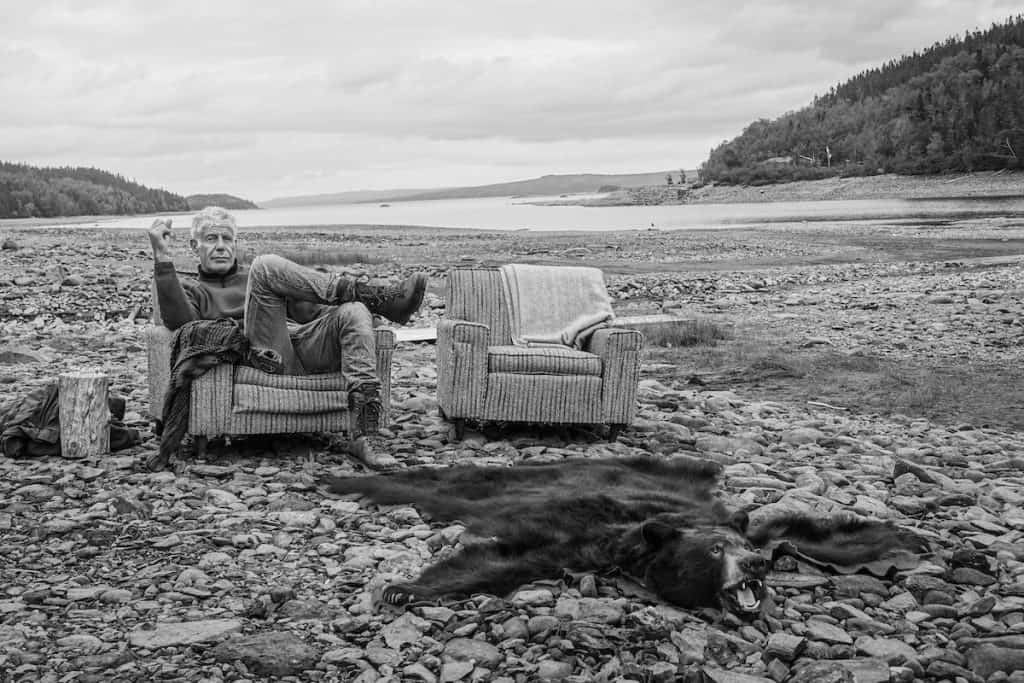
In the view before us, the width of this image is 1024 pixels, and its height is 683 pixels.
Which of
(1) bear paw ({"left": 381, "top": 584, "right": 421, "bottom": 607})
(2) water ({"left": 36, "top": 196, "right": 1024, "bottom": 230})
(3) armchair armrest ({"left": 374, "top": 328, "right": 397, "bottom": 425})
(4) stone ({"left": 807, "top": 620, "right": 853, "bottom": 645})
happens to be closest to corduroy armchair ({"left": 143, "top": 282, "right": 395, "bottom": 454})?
(3) armchair armrest ({"left": 374, "top": 328, "right": 397, "bottom": 425})

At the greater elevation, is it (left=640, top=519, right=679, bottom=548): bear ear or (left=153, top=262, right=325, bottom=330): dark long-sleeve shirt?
(left=153, top=262, right=325, bottom=330): dark long-sleeve shirt

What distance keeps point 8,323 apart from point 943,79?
12485 centimetres

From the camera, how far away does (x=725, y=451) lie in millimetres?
6965

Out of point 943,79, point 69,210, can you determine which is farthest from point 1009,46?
point 69,210

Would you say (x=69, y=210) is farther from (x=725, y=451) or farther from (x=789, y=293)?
(x=725, y=451)

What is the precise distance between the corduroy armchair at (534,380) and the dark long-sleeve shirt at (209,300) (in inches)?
40.0

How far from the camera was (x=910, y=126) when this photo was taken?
10606 centimetres

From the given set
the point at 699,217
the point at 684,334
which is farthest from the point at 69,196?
the point at 684,334

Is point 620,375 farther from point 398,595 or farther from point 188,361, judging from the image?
point 398,595

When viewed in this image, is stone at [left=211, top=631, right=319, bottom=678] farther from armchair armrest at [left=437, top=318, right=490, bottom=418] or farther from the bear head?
armchair armrest at [left=437, top=318, right=490, bottom=418]

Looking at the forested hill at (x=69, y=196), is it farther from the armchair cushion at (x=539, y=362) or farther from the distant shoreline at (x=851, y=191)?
the armchair cushion at (x=539, y=362)

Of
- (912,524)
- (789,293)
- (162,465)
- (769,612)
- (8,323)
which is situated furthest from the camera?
(789,293)

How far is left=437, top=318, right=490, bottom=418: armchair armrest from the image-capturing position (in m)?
7.16

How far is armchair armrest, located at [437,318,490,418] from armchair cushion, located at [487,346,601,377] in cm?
11
